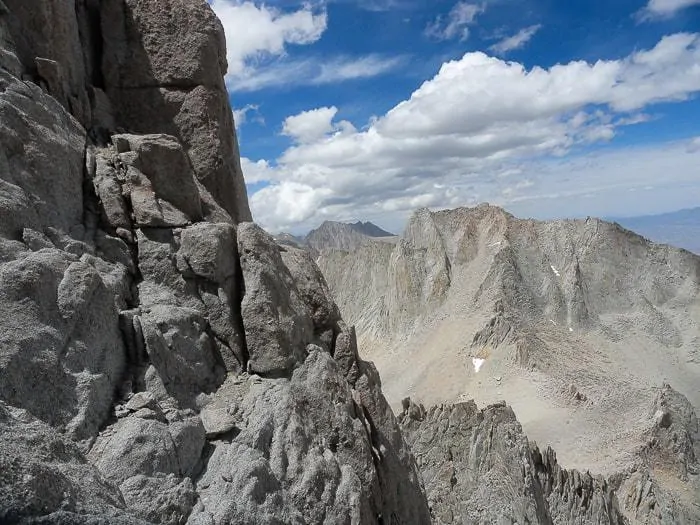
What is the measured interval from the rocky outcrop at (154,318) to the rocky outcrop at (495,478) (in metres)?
6.80

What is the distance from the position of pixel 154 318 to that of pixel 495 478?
12.8m

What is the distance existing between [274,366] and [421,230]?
51.7 meters

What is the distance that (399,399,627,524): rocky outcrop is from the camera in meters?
15.8

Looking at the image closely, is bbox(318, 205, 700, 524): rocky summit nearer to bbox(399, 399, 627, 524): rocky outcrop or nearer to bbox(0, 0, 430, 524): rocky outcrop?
bbox(399, 399, 627, 524): rocky outcrop

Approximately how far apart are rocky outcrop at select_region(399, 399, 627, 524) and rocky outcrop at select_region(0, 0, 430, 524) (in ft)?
22.3

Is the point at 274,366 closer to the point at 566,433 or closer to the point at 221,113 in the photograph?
the point at 221,113

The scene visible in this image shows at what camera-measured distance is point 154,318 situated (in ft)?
23.6

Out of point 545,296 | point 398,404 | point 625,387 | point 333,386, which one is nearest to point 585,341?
point 545,296

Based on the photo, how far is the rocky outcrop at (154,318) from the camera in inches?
214

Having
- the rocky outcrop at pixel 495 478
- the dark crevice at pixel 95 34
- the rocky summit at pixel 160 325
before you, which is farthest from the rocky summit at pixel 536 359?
the dark crevice at pixel 95 34

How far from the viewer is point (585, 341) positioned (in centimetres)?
4678

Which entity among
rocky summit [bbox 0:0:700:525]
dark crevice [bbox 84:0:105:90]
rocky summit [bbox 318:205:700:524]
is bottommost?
rocky summit [bbox 318:205:700:524]

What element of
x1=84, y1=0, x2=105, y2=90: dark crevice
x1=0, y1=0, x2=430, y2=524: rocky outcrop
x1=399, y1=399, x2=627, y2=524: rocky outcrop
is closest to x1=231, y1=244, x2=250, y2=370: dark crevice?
x1=0, y1=0, x2=430, y2=524: rocky outcrop

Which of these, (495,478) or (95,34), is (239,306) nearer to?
(95,34)
